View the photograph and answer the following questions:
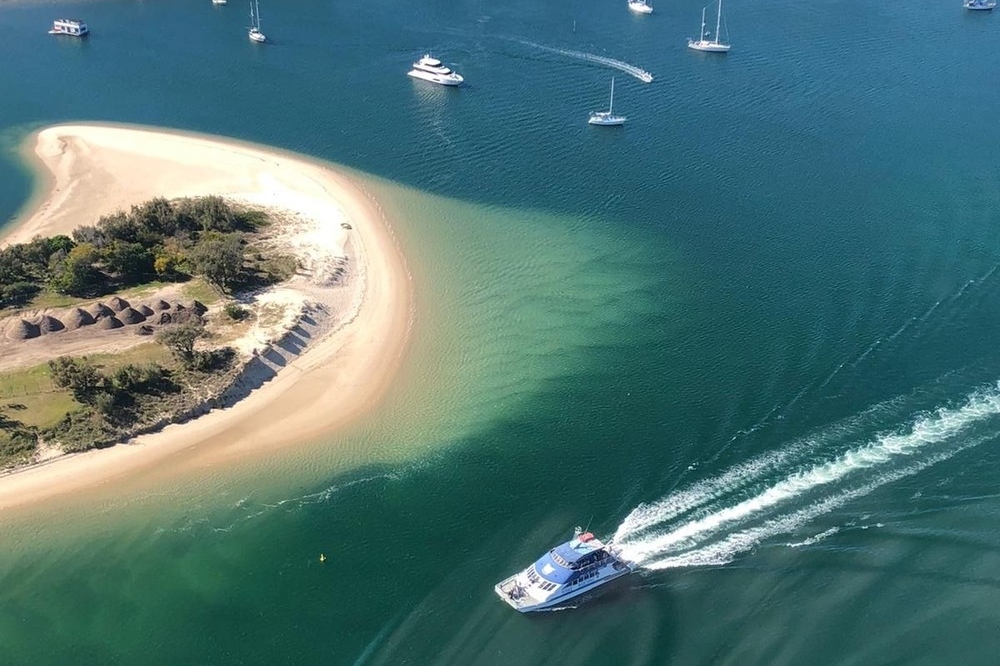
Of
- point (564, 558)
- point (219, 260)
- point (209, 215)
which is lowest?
point (564, 558)

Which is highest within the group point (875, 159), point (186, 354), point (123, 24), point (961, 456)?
point (123, 24)

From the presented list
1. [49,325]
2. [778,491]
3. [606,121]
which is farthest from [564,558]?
[606,121]

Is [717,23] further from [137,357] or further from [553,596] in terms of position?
[553,596]

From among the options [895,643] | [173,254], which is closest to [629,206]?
[173,254]

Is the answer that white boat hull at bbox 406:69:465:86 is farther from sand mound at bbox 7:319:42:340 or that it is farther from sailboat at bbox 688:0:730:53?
sand mound at bbox 7:319:42:340

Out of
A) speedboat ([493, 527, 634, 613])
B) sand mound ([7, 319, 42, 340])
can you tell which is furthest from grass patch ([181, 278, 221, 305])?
speedboat ([493, 527, 634, 613])

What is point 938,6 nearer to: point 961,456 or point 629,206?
point 629,206
